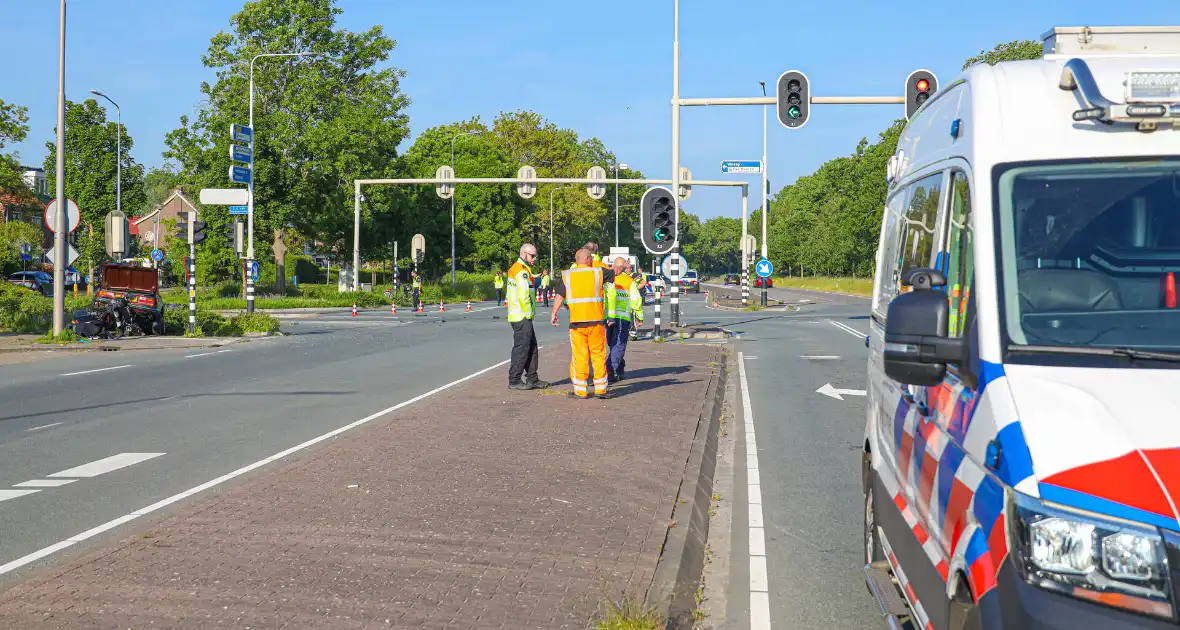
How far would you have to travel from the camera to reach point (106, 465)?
9.34 meters

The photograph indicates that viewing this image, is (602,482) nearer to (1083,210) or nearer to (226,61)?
(1083,210)

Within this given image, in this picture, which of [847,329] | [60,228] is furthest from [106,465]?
[847,329]

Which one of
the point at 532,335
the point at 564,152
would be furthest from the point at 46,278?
the point at 532,335

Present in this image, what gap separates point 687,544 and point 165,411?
8596 millimetres

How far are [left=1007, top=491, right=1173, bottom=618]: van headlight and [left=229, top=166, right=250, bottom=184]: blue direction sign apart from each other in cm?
3340

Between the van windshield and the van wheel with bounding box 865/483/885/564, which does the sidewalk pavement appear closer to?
the van wheel with bounding box 865/483/885/564

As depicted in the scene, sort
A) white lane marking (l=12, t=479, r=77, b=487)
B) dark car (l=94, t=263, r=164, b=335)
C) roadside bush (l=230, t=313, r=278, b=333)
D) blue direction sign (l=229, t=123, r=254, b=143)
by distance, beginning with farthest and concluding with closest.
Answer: blue direction sign (l=229, t=123, r=254, b=143)
roadside bush (l=230, t=313, r=278, b=333)
dark car (l=94, t=263, r=164, b=335)
white lane marking (l=12, t=479, r=77, b=487)

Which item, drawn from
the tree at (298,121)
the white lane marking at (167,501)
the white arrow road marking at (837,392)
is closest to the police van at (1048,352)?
the white lane marking at (167,501)

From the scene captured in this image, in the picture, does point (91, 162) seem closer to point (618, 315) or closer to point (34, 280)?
point (34, 280)

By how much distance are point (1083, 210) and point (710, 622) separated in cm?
265

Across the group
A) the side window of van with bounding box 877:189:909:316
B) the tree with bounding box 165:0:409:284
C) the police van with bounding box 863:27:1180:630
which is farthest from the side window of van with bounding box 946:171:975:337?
the tree with bounding box 165:0:409:284

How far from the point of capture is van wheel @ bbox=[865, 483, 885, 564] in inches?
214

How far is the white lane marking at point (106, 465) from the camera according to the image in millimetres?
8961

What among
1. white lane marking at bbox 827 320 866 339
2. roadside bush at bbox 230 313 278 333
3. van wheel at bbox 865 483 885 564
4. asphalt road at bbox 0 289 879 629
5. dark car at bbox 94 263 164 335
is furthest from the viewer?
white lane marking at bbox 827 320 866 339
